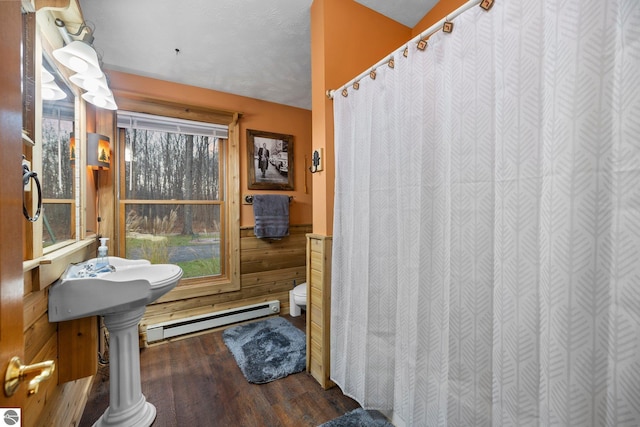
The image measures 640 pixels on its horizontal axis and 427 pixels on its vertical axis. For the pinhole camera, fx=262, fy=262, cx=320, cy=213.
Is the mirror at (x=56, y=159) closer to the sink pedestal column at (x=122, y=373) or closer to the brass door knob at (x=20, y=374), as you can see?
the sink pedestal column at (x=122, y=373)

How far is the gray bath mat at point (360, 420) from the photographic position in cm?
138

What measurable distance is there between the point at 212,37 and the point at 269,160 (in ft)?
4.06

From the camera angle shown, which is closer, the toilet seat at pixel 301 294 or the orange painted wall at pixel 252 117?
the orange painted wall at pixel 252 117

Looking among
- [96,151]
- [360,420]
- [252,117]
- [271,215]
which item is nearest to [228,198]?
[271,215]

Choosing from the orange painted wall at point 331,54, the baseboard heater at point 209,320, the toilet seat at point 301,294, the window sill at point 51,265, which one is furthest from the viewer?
the toilet seat at point 301,294

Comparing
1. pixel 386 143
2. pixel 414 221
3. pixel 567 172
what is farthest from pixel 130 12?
pixel 567 172

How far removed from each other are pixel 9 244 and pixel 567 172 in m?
1.23

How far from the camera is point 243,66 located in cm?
226

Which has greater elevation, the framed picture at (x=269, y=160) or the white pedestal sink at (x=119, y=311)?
the framed picture at (x=269, y=160)

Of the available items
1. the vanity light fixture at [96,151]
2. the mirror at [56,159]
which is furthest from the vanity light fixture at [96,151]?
the mirror at [56,159]

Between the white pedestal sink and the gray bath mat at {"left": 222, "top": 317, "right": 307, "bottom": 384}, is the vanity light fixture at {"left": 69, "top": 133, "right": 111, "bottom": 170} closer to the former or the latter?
the white pedestal sink

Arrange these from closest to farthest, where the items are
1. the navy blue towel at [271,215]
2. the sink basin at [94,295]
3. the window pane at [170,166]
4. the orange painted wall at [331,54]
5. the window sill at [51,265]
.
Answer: the window sill at [51,265] < the sink basin at [94,295] < the orange painted wall at [331,54] < the window pane at [170,166] < the navy blue towel at [271,215]

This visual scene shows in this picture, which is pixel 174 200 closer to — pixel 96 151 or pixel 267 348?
pixel 96 151

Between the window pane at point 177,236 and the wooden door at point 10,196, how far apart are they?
7.03ft
